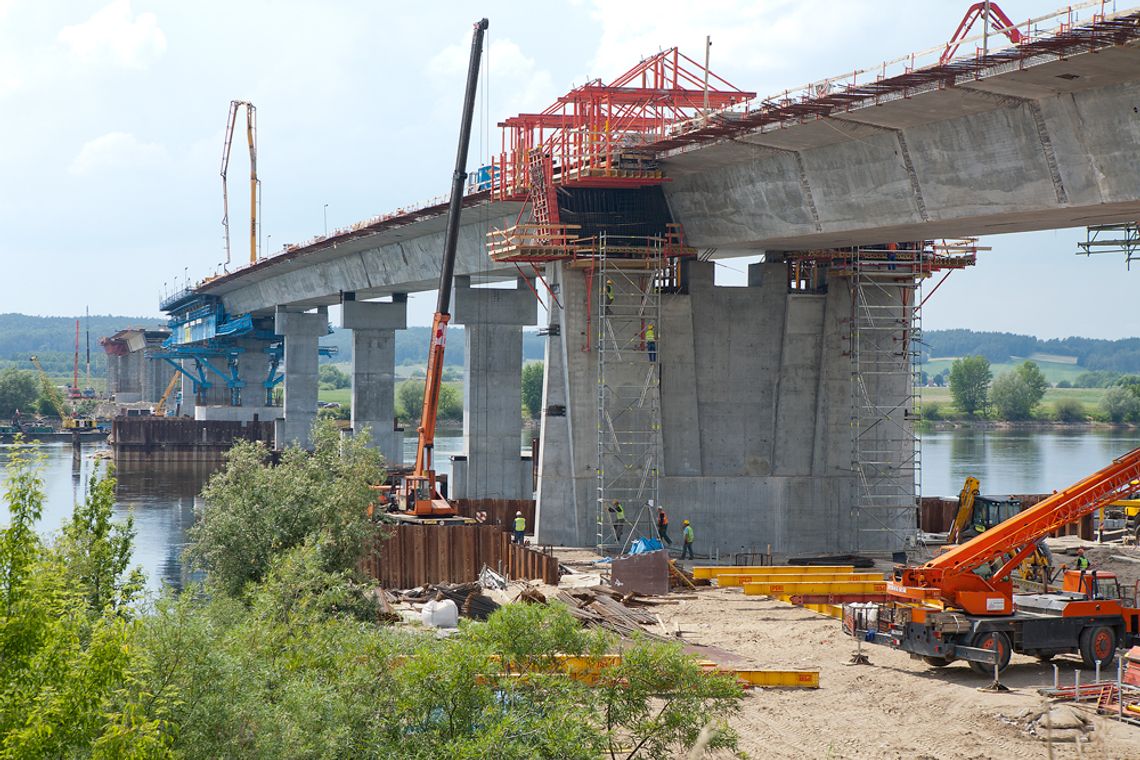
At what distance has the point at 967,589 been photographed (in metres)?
Answer: 26.7

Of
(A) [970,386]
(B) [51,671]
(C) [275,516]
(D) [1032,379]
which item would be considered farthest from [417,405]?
(B) [51,671]

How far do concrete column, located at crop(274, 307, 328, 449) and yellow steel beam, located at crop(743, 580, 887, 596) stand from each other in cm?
5446

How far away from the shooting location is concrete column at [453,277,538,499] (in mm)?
57062

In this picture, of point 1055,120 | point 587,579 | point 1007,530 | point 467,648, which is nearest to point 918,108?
point 1055,120

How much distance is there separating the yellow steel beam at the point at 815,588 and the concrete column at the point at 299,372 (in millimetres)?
54456

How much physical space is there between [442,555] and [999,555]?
690 inches

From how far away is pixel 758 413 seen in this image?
4712 centimetres

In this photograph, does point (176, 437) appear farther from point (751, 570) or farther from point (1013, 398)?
point (1013, 398)

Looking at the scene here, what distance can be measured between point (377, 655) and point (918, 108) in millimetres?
20599

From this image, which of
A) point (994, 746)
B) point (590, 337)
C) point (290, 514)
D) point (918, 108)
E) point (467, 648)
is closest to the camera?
point (467, 648)

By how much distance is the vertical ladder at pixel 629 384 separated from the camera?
145 feet

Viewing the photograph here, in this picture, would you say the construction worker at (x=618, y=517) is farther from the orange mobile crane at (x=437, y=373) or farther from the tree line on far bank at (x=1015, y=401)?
the tree line on far bank at (x=1015, y=401)

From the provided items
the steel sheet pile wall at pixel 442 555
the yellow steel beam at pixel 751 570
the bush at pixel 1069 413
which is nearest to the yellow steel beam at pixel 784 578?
the yellow steel beam at pixel 751 570

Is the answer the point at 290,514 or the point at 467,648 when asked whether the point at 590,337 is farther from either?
the point at 467,648
